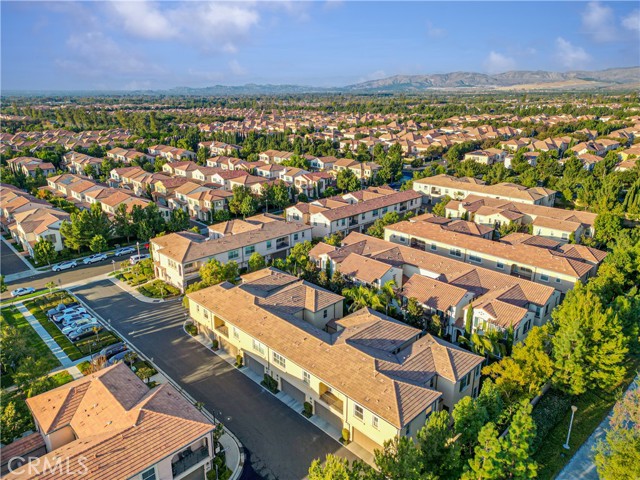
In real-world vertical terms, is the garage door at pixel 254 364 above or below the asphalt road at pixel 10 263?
above

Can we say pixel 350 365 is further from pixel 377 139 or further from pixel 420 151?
pixel 377 139

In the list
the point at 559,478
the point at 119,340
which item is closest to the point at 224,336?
the point at 119,340

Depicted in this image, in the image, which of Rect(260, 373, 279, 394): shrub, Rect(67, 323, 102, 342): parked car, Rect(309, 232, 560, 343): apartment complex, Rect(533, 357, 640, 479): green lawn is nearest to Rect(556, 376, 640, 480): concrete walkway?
Rect(533, 357, 640, 479): green lawn

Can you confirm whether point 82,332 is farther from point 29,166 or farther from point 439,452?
point 29,166

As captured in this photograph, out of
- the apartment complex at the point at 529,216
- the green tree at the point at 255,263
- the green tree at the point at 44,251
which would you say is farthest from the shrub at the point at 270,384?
the apartment complex at the point at 529,216

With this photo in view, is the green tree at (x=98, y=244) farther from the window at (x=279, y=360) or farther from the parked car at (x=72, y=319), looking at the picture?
the window at (x=279, y=360)
